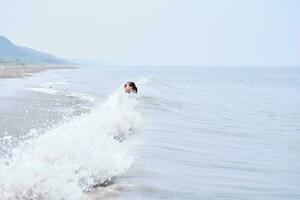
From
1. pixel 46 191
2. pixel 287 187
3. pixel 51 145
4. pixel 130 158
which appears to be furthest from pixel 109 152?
pixel 287 187

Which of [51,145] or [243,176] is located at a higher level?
[51,145]

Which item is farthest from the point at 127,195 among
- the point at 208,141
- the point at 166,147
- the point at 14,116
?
the point at 14,116

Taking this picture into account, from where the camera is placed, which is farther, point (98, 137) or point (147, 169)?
point (98, 137)

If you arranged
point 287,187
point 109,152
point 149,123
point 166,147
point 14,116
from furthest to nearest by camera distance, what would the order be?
point 14,116, point 149,123, point 166,147, point 109,152, point 287,187

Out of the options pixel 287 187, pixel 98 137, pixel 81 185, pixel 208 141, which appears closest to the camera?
pixel 81 185

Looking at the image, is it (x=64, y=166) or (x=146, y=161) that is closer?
(x=64, y=166)

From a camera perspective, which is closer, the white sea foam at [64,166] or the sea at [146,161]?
the white sea foam at [64,166]

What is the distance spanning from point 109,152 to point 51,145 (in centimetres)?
112

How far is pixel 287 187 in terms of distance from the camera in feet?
27.2

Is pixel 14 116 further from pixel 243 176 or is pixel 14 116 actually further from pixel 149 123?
pixel 243 176

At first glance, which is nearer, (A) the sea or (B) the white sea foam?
(B) the white sea foam

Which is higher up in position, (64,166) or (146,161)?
(64,166)

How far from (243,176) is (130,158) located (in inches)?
83.6

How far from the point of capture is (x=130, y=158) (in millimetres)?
9383
